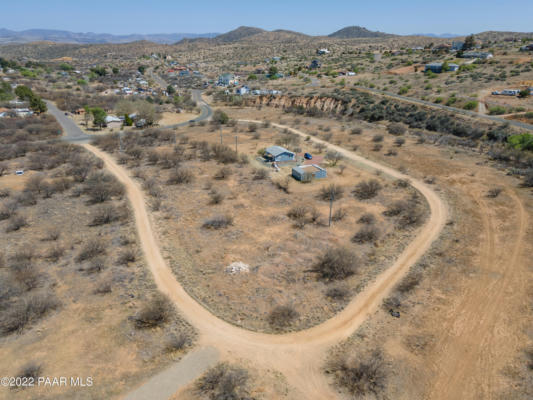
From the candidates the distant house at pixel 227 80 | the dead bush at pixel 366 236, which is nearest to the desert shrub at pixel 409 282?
the dead bush at pixel 366 236

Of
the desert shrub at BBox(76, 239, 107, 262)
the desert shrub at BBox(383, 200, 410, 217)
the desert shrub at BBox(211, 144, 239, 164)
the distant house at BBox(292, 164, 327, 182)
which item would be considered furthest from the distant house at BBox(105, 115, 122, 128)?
the desert shrub at BBox(383, 200, 410, 217)

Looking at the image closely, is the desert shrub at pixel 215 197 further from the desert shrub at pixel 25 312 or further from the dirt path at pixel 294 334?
the desert shrub at pixel 25 312

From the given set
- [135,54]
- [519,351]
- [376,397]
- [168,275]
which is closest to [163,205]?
[168,275]

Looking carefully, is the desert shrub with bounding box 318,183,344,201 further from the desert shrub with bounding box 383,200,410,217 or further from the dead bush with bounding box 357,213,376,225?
the desert shrub with bounding box 383,200,410,217

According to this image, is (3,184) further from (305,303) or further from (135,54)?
(135,54)

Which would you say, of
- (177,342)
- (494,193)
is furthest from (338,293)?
(494,193)

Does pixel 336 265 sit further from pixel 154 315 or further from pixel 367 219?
pixel 154 315
